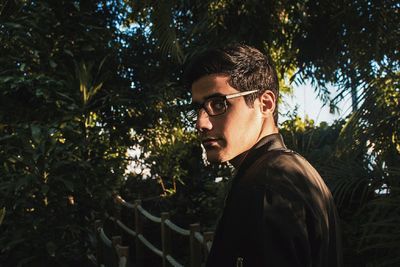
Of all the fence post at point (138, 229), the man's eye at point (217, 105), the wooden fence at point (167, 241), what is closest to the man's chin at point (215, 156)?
the man's eye at point (217, 105)


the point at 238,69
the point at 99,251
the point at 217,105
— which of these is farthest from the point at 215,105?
the point at 99,251

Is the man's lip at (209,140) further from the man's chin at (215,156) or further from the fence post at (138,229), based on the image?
the fence post at (138,229)

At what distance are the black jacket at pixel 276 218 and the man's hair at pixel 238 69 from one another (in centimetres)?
20

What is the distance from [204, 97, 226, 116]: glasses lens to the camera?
1.32 metres

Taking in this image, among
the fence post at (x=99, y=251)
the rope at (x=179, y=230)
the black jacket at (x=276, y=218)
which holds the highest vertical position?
the black jacket at (x=276, y=218)

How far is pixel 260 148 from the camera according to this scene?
4.15ft

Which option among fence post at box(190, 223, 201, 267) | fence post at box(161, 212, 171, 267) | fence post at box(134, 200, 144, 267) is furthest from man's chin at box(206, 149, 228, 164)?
fence post at box(134, 200, 144, 267)

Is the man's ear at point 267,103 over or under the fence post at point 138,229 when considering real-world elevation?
over

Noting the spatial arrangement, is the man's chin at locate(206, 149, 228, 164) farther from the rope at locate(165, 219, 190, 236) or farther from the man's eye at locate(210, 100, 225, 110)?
the rope at locate(165, 219, 190, 236)

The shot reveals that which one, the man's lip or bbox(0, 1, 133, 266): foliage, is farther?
bbox(0, 1, 133, 266): foliage

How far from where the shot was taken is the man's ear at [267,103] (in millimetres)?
1344

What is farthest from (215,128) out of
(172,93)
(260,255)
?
(172,93)

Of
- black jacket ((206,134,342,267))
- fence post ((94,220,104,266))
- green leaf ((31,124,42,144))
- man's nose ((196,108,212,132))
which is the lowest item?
fence post ((94,220,104,266))

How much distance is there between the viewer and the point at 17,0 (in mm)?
6113
